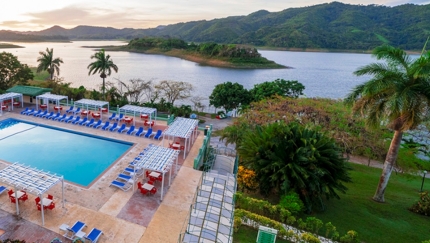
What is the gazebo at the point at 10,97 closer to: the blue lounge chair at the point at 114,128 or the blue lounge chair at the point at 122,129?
the blue lounge chair at the point at 114,128

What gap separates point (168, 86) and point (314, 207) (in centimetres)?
2376

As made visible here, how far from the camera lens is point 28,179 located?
9.70m

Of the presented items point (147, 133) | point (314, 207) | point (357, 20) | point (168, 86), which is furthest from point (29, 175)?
point (357, 20)

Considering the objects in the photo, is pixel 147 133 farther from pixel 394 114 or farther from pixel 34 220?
pixel 394 114

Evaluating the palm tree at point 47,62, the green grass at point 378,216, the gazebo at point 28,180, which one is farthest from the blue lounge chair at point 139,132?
the palm tree at point 47,62

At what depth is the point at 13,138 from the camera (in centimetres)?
1800

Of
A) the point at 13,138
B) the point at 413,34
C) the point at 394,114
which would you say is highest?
the point at 413,34

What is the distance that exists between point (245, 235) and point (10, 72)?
106 feet

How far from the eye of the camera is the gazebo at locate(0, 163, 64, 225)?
9.24 m

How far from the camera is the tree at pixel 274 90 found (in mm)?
32156

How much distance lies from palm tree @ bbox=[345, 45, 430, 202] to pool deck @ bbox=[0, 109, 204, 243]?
29.2 ft

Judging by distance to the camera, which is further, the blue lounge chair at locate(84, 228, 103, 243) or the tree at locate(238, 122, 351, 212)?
the tree at locate(238, 122, 351, 212)

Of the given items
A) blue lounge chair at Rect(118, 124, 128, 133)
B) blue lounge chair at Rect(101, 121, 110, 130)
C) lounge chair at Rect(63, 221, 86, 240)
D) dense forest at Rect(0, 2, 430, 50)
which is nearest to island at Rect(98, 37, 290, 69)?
dense forest at Rect(0, 2, 430, 50)

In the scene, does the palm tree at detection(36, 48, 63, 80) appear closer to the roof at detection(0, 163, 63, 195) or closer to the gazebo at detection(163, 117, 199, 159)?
the gazebo at detection(163, 117, 199, 159)
